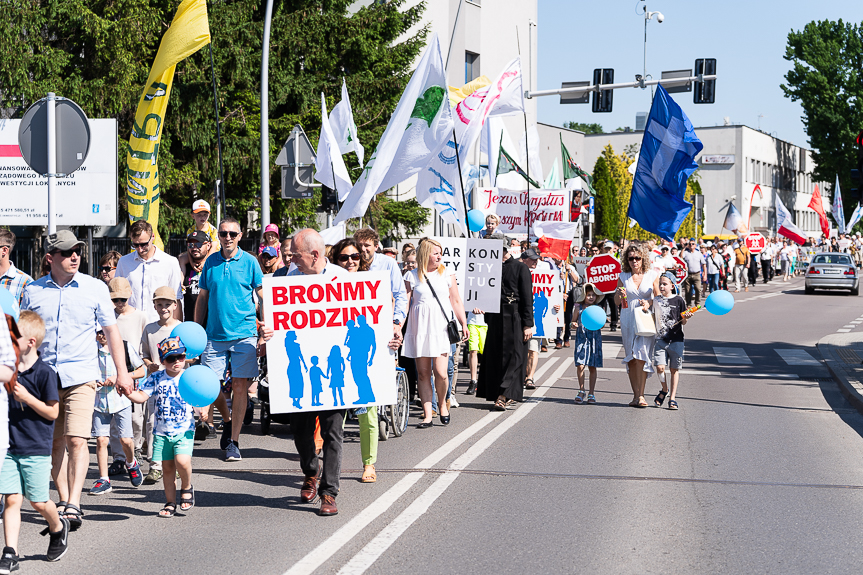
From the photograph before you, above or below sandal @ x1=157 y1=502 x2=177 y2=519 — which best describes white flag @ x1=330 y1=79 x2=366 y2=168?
above

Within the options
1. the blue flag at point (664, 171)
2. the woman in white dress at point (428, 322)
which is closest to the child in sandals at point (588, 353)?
the woman in white dress at point (428, 322)

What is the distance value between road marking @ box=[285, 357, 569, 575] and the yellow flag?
15.1 ft

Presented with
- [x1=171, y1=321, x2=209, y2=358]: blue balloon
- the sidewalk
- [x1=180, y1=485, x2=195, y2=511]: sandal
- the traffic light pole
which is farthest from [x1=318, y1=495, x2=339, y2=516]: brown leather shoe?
the traffic light pole

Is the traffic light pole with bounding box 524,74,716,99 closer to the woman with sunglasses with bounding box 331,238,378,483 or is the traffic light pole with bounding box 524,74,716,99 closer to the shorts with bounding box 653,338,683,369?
the shorts with bounding box 653,338,683,369

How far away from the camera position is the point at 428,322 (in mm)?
10219

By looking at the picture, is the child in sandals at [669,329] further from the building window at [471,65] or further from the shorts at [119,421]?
the building window at [471,65]

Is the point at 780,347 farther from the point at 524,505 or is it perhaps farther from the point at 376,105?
the point at 524,505

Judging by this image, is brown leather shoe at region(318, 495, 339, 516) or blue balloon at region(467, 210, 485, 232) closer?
brown leather shoe at region(318, 495, 339, 516)

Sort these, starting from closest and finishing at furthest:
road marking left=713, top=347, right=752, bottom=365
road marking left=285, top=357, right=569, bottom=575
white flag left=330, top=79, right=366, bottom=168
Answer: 1. road marking left=285, top=357, right=569, bottom=575
2. white flag left=330, top=79, right=366, bottom=168
3. road marking left=713, top=347, right=752, bottom=365

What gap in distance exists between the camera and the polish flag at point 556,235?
19656 millimetres

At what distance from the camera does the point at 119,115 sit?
22.3 m

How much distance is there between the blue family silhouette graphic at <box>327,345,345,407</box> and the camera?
23.3ft

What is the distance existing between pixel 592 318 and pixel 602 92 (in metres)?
13.0

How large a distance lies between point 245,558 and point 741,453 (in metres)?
5.03
